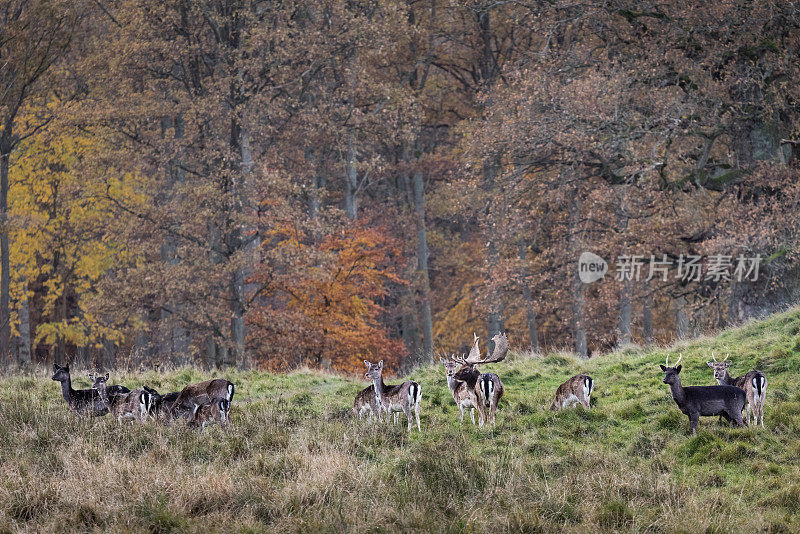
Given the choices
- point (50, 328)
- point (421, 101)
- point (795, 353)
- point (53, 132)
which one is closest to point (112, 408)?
point (795, 353)

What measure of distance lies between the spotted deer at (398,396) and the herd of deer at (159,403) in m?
2.07

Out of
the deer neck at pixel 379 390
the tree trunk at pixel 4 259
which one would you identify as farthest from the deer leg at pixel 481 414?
the tree trunk at pixel 4 259

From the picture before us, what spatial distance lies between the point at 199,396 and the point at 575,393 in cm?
532

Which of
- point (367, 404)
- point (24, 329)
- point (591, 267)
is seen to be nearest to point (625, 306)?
point (591, 267)

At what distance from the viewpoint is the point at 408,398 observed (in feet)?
36.1

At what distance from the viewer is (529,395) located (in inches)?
531

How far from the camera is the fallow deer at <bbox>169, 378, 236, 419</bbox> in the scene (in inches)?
454

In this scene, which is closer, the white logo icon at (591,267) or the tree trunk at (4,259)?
the tree trunk at (4,259)

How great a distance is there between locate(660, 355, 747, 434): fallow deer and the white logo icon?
50.6ft

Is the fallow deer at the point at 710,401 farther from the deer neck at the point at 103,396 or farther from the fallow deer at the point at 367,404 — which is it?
the deer neck at the point at 103,396

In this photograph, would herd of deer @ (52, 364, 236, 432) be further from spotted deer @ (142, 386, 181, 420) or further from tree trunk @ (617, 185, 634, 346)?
tree trunk @ (617, 185, 634, 346)

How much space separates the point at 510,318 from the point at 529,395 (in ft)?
69.2

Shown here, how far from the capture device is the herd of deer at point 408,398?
10133 millimetres

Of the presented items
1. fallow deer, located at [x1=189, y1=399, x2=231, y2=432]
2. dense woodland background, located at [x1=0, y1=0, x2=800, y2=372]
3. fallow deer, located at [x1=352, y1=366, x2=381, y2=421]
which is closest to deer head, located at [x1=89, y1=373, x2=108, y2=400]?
fallow deer, located at [x1=189, y1=399, x2=231, y2=432]
